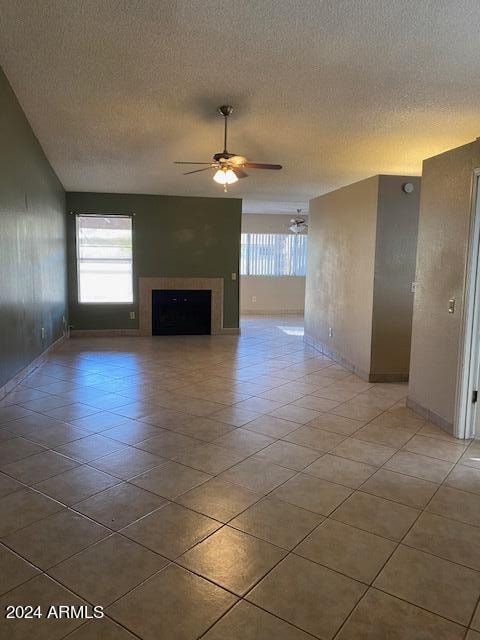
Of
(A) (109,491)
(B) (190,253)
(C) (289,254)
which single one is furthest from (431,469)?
(C) (289,254)

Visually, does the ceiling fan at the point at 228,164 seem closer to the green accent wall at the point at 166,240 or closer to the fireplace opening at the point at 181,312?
the green accent wall at the point at 166,240

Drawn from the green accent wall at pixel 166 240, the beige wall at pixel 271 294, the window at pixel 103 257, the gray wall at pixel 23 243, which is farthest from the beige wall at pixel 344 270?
the beige wall at pixel 271 294

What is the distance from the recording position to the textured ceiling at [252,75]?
2459 mm

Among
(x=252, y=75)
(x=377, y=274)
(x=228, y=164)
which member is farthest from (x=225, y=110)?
(x=377, y=274)

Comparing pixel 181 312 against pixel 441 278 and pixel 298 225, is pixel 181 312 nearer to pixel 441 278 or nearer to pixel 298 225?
pixel 298 225

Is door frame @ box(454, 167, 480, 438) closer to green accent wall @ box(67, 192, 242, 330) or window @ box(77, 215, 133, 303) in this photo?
green accent wall @ box(67, 192, 242, 330)

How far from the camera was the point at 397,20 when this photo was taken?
245cm

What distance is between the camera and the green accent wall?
8.01m

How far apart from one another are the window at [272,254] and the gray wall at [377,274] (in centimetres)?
533

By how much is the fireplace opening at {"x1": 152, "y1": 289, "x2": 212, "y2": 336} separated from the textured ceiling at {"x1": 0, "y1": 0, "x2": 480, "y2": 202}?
3396 mm

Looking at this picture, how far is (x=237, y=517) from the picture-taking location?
93.3 inches

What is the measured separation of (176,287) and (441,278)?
5.31 metres

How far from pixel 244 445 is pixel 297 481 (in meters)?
0.63

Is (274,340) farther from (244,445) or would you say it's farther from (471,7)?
(471,7)
